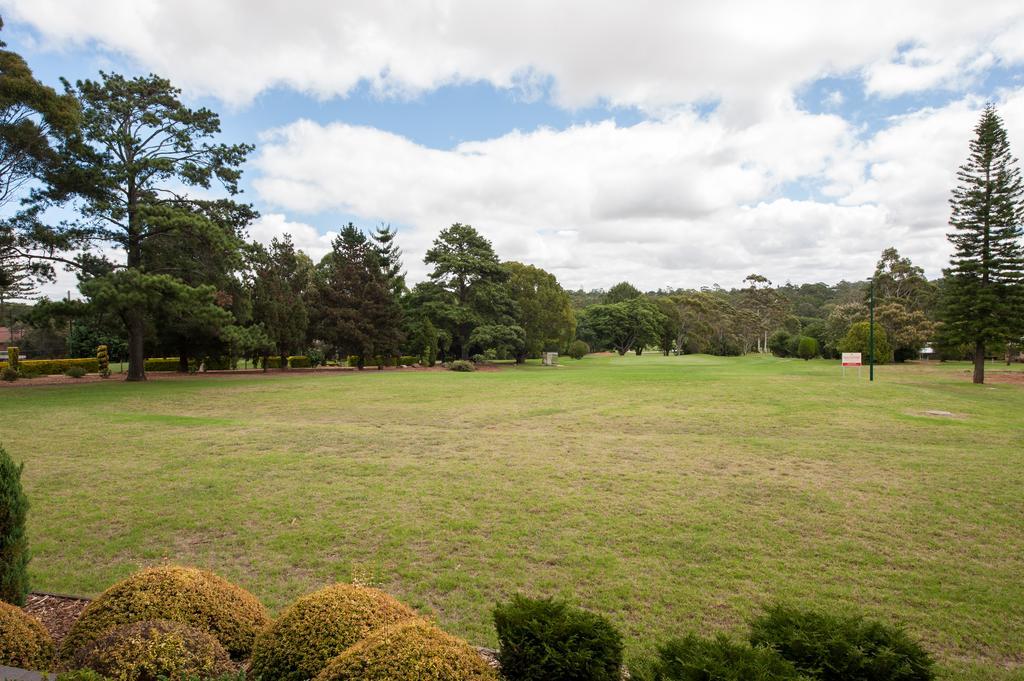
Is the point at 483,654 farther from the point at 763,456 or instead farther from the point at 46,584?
the point at 763,456

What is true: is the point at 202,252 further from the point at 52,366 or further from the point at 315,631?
the point at 315,631

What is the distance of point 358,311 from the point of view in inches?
1442

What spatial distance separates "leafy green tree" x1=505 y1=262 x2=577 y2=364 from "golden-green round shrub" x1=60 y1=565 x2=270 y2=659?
40.6m

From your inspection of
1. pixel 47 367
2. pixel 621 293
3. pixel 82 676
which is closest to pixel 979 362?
pixel 82 676

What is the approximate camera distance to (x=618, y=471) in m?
8.64

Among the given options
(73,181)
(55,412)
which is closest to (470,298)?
(73,181)

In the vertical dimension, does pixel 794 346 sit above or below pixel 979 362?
above

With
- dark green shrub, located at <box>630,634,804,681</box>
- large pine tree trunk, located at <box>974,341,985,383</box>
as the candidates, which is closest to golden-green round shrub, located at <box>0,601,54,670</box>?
dark green shrub, located at <box>630,634,804,681</box>

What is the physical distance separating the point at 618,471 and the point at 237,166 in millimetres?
24944

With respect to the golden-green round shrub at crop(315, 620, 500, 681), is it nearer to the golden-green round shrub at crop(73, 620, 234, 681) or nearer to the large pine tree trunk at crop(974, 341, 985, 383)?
the golden-green round shrub at crop(73, 620, 234, 681)

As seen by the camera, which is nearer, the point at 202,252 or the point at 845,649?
the point at 845,649

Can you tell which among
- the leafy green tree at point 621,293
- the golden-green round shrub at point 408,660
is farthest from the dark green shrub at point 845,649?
the leafy green tree at point 621,293

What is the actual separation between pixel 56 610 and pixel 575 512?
194 inches

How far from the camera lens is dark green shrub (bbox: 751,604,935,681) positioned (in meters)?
2.30
